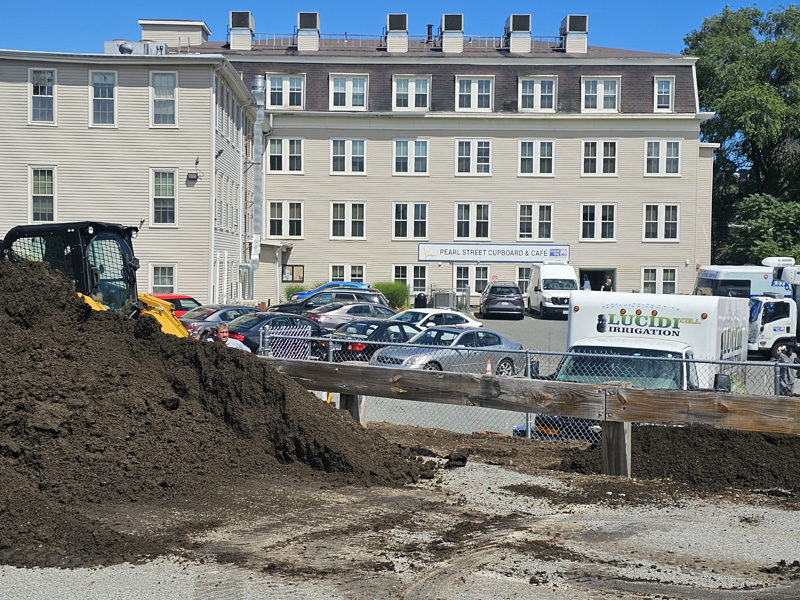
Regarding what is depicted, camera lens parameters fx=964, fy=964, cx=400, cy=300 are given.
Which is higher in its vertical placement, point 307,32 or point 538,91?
point 307,32

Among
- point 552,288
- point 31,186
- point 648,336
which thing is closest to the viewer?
point 648,336

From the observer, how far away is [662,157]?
53688mm

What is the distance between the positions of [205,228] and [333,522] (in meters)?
30.9

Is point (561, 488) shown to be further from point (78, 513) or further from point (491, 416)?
point (491, 416)

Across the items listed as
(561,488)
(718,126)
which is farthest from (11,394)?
(718,126)

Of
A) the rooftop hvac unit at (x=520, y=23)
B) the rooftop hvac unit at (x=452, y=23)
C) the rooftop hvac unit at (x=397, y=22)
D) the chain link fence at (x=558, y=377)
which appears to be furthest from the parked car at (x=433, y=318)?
the rooftop hvac unit at (x=397, y=22)

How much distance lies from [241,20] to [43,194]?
71.9ft

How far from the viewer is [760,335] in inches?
1248

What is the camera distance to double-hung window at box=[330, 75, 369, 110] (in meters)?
53.4

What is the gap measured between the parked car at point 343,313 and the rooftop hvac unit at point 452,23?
26.6 m

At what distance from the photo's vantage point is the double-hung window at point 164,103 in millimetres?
36281

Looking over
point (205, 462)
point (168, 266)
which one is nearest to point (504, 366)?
point (205, 462)

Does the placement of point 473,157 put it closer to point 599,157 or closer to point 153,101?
point 599,157

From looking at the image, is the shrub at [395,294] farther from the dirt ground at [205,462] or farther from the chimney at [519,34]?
the dirt ground at [205,462]
